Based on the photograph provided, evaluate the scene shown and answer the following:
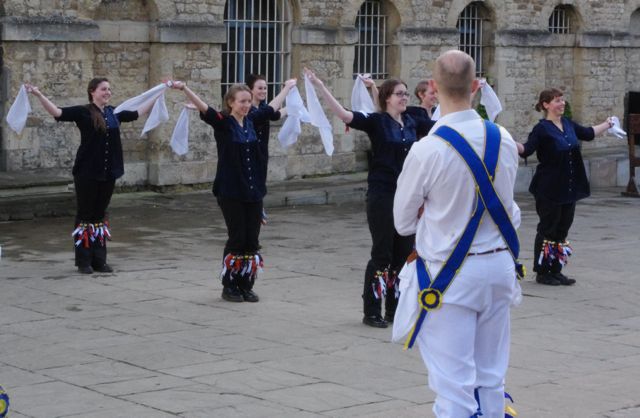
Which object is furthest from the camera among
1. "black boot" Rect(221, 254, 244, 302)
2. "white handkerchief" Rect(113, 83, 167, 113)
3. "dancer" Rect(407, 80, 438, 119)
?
"white handkerchief" Rect(113, 83, 167, 113)

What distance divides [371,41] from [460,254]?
56.3 ft

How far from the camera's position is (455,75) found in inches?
221

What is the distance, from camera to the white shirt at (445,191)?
18.5ft

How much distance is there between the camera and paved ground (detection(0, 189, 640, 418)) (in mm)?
7348

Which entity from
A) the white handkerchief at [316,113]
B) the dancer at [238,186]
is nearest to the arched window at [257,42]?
the white handkerchief at [316,113]

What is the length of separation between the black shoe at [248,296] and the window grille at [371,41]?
476 inches

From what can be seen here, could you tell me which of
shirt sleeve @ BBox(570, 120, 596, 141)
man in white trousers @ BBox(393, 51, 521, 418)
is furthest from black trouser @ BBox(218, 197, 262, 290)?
man in white trousers @ BBox(393, 51, 521, 418)

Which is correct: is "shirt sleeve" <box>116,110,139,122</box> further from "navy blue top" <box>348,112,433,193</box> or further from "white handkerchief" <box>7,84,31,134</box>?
"navy blue top" <box>348,112,433,193</box>

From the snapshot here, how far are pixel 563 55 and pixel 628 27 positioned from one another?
213 cm

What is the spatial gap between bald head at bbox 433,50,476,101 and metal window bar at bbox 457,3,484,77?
61.1 ft

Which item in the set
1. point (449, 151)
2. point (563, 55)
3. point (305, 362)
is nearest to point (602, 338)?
point (305, 362)

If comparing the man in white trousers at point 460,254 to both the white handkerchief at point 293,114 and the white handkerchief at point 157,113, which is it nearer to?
the white handkerchief at point 293,114

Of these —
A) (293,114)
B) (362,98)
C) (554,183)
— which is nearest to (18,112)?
(293,114)

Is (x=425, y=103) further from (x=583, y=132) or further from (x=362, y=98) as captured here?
(x=583, y=132)
